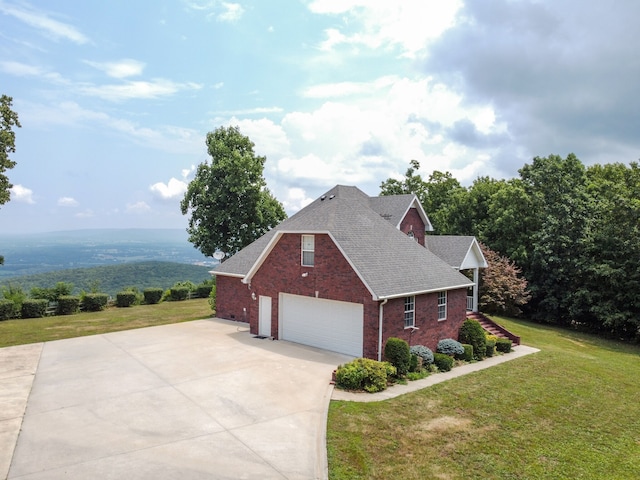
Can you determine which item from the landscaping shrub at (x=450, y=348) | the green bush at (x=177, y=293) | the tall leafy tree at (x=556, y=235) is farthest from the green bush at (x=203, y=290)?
the tall leafy tree at (x=556, y=235)

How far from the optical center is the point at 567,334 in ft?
94.8

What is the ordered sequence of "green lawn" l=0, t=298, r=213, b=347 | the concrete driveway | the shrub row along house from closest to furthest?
the concrete driveway, the shrub row along house, "green lawn" l=0, t=298, r=213, b=347

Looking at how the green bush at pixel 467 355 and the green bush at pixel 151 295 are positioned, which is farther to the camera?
the green bush at pixel 151 295

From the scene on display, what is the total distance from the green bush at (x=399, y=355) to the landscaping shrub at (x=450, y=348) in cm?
321

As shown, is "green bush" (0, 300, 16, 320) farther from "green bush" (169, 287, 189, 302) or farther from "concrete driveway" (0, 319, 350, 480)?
"green bush" (169, 287, 189, 302)

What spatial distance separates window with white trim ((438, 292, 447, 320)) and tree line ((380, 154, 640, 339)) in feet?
49.1

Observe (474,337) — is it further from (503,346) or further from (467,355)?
(503,346)

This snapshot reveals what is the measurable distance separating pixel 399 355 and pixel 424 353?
176cm

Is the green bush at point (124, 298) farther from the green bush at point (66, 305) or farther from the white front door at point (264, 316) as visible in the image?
the white front door at point (264, 316)

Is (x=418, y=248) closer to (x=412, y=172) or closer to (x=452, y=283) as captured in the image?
(x=452, y=283)

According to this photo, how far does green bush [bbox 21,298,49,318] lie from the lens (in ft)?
92.4

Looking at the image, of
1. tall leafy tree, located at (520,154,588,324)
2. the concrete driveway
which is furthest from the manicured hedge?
tall leafy tree, located at (520,154,588,324)

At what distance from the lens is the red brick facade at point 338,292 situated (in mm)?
16766

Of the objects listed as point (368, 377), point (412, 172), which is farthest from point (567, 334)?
point (412, 172)
